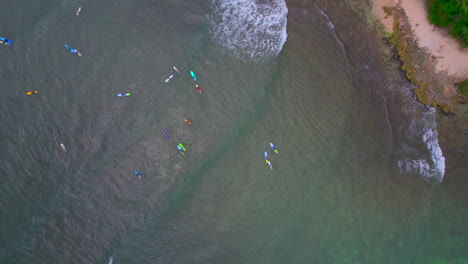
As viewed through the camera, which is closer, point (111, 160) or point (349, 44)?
point (111, 160)

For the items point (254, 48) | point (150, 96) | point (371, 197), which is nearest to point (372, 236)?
point (371, 197)

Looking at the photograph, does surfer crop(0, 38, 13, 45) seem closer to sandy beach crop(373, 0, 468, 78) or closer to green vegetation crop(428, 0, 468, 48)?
sandy beach crop(373, 0, 468, 78)

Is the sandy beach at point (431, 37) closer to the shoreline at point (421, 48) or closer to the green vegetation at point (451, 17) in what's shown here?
the shoreline at point (421, 48)

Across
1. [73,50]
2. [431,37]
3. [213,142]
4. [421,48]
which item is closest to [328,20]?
[421,48]

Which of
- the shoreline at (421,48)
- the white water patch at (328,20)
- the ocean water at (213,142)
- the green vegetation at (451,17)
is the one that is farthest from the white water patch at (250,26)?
the green vegetation at (451,17)

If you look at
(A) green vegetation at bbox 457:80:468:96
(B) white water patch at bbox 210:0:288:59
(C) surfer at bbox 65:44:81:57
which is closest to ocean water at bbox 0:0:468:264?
(B) white water patch at bbox 210:0:288:59

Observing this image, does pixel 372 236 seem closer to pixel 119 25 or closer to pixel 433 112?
pixel 433 112

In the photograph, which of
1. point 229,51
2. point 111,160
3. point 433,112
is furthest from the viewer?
point 433,112

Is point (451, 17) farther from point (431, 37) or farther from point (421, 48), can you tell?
point (421, 48)
